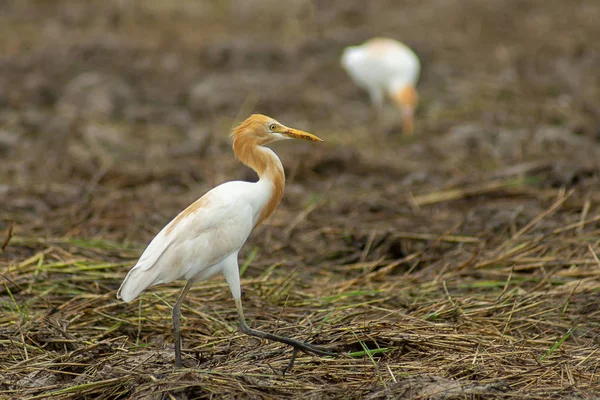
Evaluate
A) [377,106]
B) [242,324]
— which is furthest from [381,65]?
[242,324]

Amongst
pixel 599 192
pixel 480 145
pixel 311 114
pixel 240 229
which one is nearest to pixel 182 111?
pixel 311 114

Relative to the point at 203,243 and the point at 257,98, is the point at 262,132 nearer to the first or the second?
the point at 203,243

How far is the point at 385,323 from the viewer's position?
4340 mm

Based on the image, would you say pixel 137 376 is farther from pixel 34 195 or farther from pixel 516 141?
pixel 516 141

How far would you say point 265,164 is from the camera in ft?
13.9

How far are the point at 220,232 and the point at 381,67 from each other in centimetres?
808

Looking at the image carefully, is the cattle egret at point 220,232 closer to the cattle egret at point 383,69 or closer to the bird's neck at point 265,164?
the bird's neck at point 265,164

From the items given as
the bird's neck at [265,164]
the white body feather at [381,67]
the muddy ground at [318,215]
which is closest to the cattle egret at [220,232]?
the bird's neck at [265,164]

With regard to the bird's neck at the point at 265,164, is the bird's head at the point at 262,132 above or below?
above

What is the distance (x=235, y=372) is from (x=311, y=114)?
26.6ft

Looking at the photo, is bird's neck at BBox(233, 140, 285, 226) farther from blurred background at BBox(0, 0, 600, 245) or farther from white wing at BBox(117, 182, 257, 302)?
blurred background at BBox(0, 0, 600, 245)

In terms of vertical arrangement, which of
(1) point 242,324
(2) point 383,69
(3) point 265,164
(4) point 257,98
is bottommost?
(4) point 257,98

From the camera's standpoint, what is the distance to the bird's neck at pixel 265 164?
420cm

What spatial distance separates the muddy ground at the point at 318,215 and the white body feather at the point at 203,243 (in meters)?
0.40
